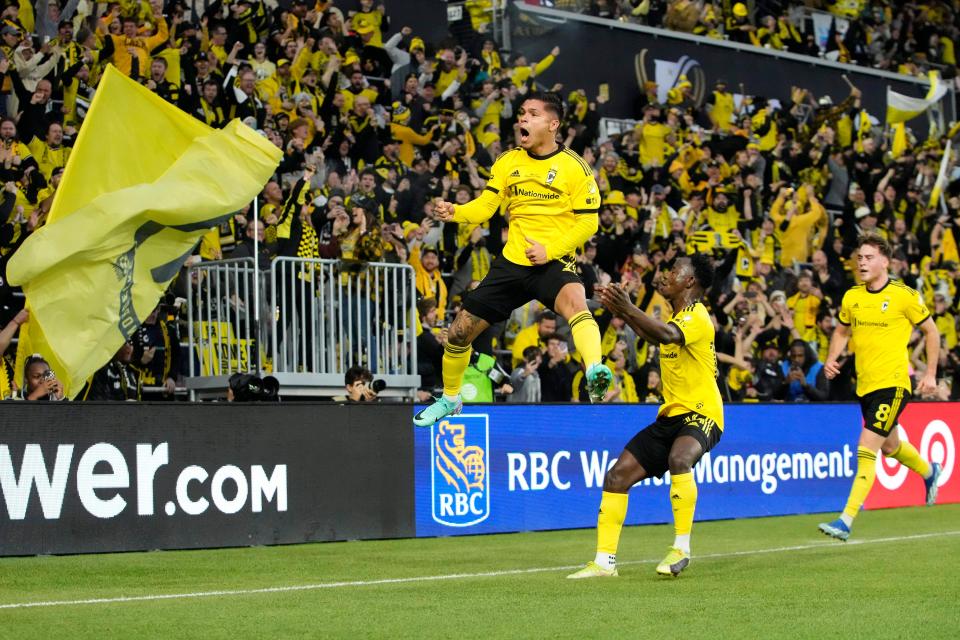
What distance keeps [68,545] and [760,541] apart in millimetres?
6344

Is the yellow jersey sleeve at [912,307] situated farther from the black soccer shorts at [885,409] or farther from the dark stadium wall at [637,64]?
the dark stadium wall at [637,64]

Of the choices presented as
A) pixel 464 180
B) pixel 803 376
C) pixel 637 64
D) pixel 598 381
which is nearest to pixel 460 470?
pixel 598 381

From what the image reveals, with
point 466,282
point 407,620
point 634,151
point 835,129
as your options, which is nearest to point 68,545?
point 407,620

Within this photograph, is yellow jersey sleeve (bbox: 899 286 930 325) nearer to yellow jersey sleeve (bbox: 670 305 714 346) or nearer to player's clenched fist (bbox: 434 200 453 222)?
yellow jersey sleeve (bbox: 670 305 714 346)

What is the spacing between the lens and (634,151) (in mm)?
23766

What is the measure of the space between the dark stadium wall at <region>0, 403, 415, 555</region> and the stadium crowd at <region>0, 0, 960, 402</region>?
5.62ft

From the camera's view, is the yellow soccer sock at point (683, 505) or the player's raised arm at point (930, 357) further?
the player's raised arm at point (930, 357)

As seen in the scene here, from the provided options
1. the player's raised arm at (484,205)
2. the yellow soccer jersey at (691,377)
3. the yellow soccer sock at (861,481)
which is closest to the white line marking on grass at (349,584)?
the yellow soccer sock at (861,481)

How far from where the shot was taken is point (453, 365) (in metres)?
11.1

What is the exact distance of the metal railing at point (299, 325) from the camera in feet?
51.0

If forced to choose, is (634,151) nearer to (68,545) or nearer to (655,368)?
(655,368)

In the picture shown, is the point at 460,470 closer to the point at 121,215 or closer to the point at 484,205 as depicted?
the point at 121,215

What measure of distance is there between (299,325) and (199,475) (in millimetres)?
3652

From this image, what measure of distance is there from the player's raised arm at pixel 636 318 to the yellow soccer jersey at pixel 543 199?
118 cm
